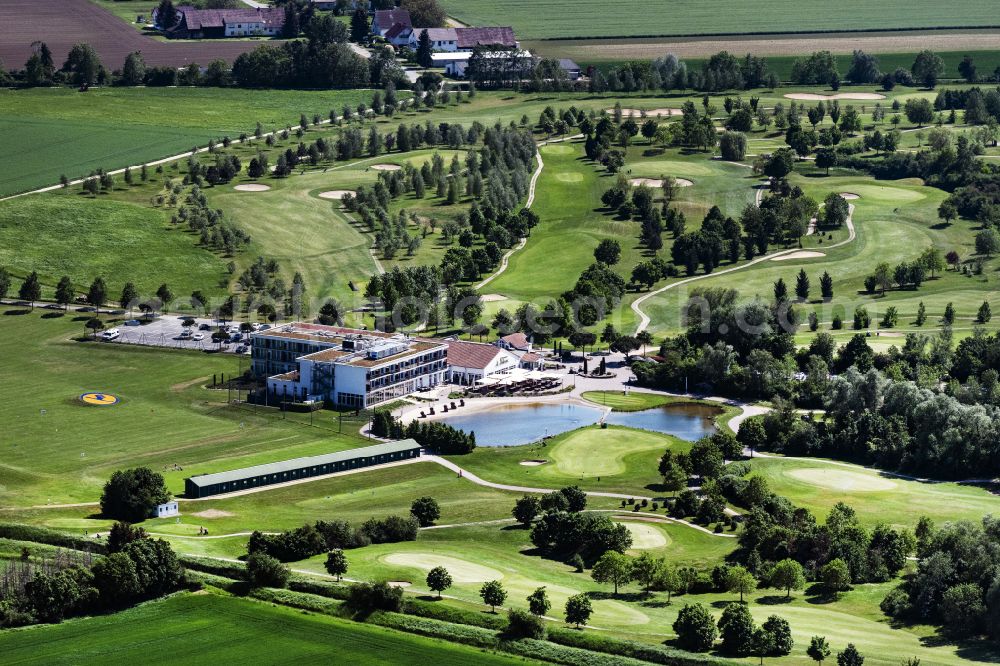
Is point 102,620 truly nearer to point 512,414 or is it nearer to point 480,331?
point 512,414

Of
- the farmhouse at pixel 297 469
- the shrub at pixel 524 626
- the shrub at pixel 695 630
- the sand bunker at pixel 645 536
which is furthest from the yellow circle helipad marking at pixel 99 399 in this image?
the shrub at pixel 695 630

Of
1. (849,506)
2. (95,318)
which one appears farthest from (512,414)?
(95,318)

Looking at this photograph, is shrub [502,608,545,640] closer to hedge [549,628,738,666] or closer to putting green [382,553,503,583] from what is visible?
hedge [549,628,738,666]

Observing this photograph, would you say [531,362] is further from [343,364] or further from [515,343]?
[343,364]

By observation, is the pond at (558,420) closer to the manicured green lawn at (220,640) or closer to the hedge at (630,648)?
→ the manicured green lawn at (220,640)

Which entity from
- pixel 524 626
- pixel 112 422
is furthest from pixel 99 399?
pixel 524 626

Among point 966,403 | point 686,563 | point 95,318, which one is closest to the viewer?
point 686,563

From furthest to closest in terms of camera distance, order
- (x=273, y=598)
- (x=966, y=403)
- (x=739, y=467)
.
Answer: (x=966, y=403), (x=739, y=467), (x=273, y=598)
